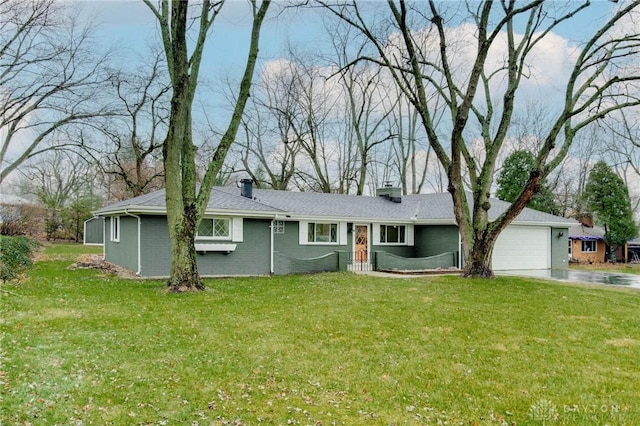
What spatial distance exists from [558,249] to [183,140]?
19746 mm

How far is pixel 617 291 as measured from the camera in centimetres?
1327

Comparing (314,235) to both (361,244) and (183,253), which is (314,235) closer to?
(361,244)

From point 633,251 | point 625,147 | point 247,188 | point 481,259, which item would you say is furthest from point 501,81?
point 633,251

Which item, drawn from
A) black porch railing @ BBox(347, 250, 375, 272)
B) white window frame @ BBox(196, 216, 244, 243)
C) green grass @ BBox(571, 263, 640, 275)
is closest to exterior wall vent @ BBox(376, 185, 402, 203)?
black porch railing @ BBox(347, 250, 375, 272)

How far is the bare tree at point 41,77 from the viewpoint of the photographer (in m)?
19.1

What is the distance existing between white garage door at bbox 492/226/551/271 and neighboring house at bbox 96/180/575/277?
0.05 m

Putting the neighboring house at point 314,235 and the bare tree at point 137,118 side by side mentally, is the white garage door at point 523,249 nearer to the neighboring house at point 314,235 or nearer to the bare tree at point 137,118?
the neighboring house at point 314,235

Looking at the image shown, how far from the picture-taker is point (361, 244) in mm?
20484

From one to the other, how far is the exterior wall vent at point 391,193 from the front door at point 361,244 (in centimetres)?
459

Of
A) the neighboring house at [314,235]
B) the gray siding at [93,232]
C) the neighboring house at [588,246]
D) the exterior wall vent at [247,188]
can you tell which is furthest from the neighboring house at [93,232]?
the neighboring house at [588,246]

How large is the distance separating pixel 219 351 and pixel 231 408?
196 cm

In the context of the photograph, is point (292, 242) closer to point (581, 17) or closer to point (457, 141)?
point (457, 141)

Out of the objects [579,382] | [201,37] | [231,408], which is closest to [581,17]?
[201,37]

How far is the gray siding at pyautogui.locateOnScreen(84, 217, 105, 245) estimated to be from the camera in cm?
3303
